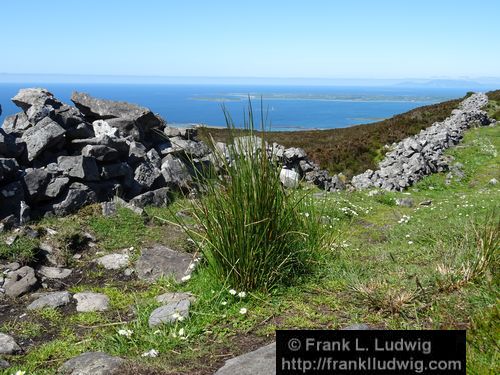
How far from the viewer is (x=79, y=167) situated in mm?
10422

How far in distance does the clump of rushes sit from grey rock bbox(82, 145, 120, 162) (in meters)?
5.24

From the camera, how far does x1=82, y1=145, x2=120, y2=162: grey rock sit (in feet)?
35.5

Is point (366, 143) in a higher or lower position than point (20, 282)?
lower

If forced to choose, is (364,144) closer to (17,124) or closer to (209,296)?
(17,124)

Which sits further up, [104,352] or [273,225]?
[273,225]

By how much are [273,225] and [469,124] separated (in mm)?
26088

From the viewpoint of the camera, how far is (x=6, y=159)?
953cm

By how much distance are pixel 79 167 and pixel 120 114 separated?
125 inches

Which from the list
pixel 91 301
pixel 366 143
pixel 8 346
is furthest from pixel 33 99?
pixel 366 143

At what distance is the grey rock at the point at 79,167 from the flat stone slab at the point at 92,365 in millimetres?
6098

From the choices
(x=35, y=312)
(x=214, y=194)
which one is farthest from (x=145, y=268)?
(x=214, y=194)

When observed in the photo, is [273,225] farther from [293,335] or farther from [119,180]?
[119,180]

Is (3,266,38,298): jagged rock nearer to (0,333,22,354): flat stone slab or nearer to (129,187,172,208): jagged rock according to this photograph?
(0,333,22,354): flat stone slab

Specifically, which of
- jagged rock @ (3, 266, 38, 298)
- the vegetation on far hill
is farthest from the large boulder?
the vegetation on far hill
